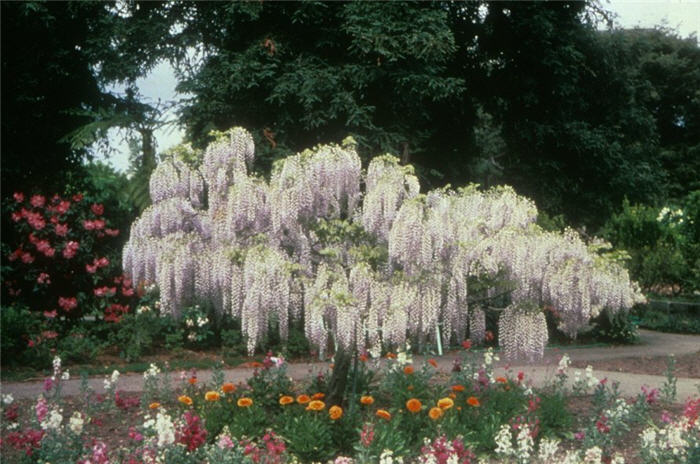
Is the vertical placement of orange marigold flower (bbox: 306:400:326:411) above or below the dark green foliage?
above

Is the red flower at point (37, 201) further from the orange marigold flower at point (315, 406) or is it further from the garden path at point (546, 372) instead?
the orange marigold flower at point (315, 406)

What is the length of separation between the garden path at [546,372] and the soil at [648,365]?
286 mm

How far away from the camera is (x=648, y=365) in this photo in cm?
1095

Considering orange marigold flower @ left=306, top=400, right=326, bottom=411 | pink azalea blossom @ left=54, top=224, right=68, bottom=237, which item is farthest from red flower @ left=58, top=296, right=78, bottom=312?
orange marigold flower @ left=306, top=400, right=326, bottom=411

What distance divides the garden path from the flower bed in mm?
1053

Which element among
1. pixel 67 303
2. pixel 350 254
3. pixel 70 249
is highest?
pixel 70 249

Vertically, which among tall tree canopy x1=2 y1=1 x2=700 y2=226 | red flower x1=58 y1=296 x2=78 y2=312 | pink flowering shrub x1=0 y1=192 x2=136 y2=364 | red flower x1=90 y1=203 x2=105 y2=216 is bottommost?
red flower x1=58 y1=296 x2=78 y2=312

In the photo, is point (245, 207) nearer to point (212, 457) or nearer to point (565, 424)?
point (212, 457)

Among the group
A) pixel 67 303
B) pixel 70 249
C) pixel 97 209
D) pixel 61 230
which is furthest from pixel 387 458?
pixel 97 209

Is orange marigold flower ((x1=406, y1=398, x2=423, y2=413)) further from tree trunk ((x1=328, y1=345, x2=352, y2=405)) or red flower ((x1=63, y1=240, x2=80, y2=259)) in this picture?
red flower ((x1=63, y1=240, x2=80, y2=259))

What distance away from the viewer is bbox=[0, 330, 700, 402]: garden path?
28.2ft

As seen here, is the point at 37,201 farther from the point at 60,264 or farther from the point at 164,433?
the point at 164,433

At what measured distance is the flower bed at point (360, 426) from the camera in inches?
193

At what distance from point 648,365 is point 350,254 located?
6749 mm
